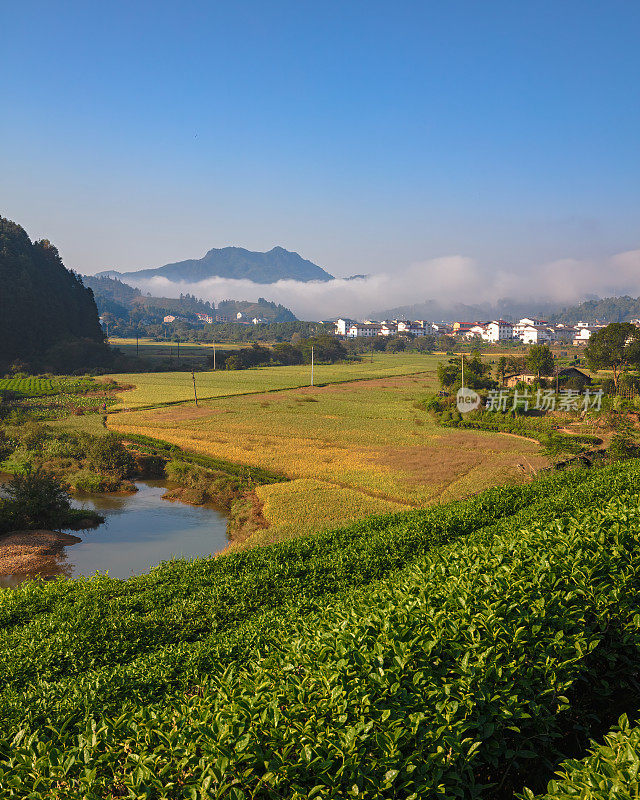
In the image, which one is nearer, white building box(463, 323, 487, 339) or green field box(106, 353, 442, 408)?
green field box(106, 353, 442, 408)

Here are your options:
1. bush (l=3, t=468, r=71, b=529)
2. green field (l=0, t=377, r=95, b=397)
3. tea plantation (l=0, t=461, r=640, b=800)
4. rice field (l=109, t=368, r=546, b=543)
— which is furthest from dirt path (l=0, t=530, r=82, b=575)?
green field (l=0, t=377, r=95, b=397)

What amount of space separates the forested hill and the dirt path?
4684 centimetres

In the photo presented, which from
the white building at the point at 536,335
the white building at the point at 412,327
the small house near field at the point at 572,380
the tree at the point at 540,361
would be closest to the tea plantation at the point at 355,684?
the small house near field at the point at 572,380

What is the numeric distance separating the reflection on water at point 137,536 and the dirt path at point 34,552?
0.14 meters

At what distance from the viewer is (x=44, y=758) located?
2.85 m

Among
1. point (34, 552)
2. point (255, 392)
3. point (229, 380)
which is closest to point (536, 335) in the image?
point (229, 380)

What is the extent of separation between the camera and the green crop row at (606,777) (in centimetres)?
263

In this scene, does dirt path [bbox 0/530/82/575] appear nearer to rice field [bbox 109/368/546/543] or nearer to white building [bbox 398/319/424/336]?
rice field [bbox 109/368/546/543]

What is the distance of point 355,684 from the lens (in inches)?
131

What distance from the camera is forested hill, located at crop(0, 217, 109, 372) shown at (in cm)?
6028

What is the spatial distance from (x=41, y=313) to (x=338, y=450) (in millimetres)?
53820

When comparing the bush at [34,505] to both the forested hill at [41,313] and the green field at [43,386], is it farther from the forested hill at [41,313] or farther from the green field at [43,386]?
the forested hill at [41,313]

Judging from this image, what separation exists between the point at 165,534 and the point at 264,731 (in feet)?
50.0

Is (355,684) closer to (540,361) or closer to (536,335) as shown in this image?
(540,361)
